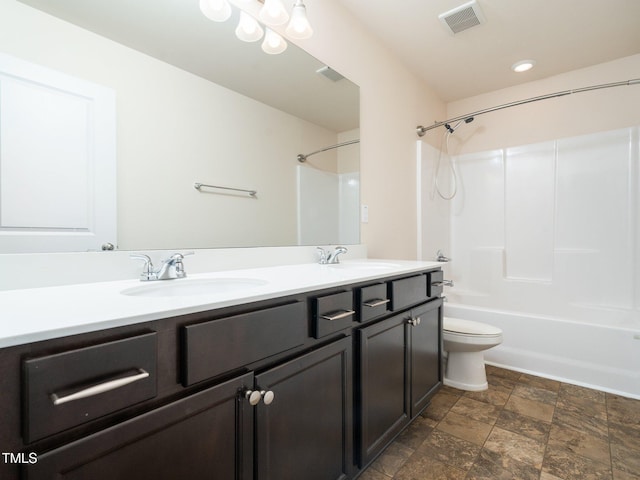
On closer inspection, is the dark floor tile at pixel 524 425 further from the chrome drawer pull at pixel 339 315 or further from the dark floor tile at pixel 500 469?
the chrome drawer pull at pixel 339 315

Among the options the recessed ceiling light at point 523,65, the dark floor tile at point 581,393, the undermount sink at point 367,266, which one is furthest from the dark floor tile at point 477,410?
the recessed ceiling light at point 523,65

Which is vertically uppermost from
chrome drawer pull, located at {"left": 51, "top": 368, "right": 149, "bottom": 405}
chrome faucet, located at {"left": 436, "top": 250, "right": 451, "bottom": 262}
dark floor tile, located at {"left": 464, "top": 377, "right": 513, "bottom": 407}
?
chrome faucet, located at {"left": 436, "top": 250, "right": 451, "bottom": 262}

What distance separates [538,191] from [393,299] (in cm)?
222

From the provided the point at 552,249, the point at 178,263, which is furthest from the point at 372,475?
the point at 552,249

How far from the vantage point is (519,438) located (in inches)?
57.6

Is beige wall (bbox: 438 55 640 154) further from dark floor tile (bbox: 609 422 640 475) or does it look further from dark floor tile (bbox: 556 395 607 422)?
dark floor tile (bbox: 609 422 640 475)

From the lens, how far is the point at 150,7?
109cm

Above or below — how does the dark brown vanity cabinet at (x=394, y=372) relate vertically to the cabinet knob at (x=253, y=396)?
below

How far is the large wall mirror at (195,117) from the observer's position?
Result: 0.93 meters

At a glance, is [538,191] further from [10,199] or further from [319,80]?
[10,199]

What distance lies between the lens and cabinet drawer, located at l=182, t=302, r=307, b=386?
0.61m

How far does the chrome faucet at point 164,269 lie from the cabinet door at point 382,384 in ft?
2.20

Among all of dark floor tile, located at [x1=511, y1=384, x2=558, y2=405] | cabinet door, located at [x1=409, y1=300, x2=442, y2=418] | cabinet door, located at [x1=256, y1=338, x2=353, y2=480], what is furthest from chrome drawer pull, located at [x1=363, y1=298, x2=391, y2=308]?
dark floor tile, located at [x1=511, y1=384, x2=558, y2=405]

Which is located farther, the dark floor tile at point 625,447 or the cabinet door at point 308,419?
the dark floor tile at point 625,447
